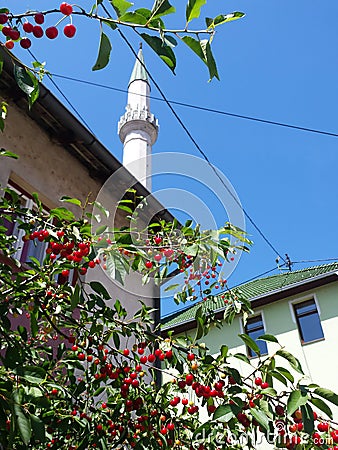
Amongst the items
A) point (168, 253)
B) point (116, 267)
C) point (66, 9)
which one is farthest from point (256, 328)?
point (66, 9)

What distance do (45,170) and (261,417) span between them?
10.9 feet

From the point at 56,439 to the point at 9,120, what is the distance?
2912mm

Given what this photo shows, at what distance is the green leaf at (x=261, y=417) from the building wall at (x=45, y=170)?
2.83 meters

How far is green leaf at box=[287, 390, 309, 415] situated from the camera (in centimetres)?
136

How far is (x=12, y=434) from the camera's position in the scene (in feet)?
4.03

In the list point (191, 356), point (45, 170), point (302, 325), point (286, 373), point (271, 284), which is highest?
point (271, 284)

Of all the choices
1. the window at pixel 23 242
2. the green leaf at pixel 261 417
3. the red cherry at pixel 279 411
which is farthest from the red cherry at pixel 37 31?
the window at pixel 23 242

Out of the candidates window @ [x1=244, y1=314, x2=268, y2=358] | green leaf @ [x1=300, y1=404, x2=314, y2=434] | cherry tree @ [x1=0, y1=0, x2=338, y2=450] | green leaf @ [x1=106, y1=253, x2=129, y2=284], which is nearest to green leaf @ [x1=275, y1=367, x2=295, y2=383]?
cherry tree @ [x1=0, y1=0, x2=338, y2=450]

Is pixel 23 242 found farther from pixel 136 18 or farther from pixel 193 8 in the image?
pixel 193 8

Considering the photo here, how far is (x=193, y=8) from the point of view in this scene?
112cm

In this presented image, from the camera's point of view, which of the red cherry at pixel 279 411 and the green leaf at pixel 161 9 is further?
the red cherry at pixel 279 411

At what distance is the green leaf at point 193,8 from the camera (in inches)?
43.8

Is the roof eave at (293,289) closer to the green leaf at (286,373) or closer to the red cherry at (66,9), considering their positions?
the green leaf at (286,373)

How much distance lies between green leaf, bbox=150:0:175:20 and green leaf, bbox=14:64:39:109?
0.48 metres
